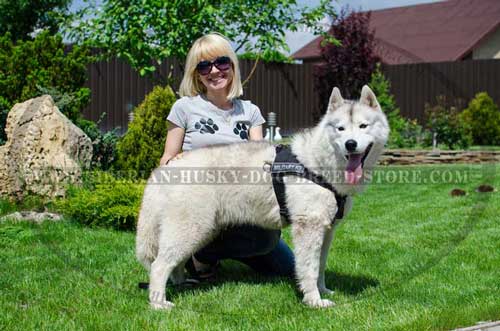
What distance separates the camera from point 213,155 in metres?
3.85

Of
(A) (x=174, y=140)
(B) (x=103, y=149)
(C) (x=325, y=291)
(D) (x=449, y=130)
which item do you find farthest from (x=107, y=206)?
(D) (x=449, y=130)

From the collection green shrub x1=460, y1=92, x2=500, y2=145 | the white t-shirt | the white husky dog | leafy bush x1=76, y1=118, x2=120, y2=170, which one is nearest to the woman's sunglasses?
the white t-shirt

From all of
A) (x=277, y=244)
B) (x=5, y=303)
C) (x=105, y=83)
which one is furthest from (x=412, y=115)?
(x=5, y=303)

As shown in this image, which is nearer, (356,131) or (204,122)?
(356,131)

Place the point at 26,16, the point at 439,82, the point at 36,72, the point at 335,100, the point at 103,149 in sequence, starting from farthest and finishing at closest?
the point at 26,16 < the point at 439,82 < the point at 103,149 < the point at 36,72 < the point at 335,100

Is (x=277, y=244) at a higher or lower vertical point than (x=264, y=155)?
Result: lower

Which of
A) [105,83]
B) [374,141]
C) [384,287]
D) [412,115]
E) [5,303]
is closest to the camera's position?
[374,141]

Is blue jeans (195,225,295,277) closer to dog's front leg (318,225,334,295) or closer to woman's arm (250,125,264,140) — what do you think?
dog's front leg (318,225,334,295)

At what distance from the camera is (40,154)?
22.5 ft

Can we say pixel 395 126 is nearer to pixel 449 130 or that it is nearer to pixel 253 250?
pixel 449 130

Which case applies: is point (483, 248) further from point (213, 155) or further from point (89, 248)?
point (89, 248)

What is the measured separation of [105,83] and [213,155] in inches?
434

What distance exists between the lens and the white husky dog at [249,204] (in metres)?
3.67

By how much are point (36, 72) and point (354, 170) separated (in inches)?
234
